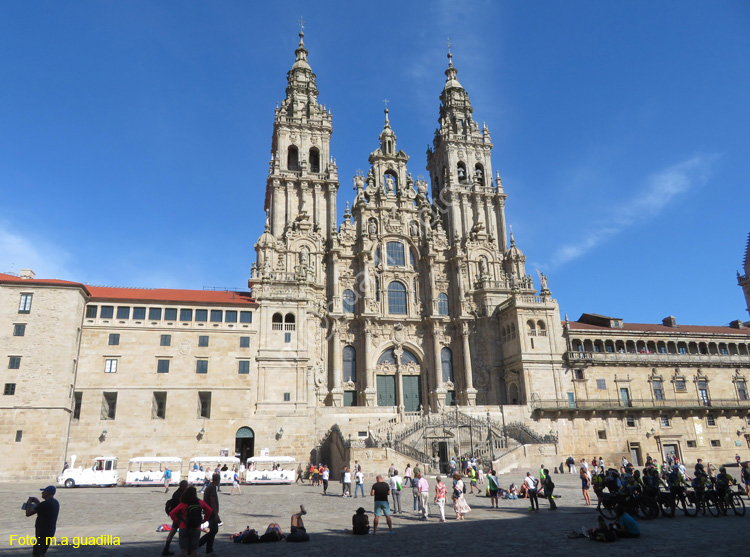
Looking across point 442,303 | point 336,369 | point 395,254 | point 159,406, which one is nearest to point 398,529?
point 159,406

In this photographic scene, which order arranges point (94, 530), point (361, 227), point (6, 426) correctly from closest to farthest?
1. point (94, 530)
2. point (6, 426)
3. point (361, 227)

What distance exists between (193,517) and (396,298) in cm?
5008

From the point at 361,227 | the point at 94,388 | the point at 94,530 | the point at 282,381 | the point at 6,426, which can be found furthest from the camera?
the point at 361,227

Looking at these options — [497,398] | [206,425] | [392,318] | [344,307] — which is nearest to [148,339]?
[206,425]

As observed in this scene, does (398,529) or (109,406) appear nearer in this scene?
(398,529)

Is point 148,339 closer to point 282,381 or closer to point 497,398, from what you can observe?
point 282,381

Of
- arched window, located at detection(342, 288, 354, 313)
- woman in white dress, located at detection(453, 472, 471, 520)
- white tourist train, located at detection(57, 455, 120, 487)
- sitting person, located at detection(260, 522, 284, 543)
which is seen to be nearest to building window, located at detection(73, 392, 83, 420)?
white tourist train, located at detection(57, 455, 120, 487)

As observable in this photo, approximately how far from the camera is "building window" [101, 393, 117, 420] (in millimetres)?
44125

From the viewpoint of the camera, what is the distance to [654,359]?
5734 cm

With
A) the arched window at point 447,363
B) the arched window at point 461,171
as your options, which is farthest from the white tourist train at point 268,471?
the arched window at point 461,171

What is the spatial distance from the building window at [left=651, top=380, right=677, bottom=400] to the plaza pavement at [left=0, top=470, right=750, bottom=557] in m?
32.9

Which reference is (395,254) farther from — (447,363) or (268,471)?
(268,471)

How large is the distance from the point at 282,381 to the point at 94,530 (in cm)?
3031

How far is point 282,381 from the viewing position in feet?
159
